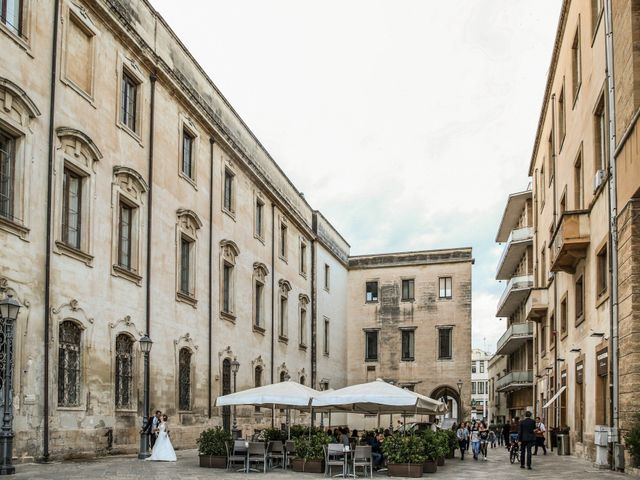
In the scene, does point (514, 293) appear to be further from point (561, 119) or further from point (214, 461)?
point (214, 461)

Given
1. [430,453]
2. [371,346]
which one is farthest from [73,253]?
[371,346]

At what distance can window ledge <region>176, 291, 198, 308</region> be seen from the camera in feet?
86.8

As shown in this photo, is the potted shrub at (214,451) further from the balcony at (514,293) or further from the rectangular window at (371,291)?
the rectangular window at (371,291)

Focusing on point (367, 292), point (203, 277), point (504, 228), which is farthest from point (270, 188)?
point (504, 228)

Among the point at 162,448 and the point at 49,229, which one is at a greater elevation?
the point at 49,229

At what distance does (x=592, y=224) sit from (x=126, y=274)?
41.2 feet

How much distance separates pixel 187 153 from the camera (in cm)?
2847

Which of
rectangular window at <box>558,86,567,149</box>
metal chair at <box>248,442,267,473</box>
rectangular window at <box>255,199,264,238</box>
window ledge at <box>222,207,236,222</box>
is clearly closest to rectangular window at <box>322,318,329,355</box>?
rectangular window at <box>255,199,264,238</box>

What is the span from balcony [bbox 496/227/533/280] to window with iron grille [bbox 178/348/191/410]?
22.0 metres

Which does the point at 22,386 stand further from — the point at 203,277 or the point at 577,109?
the point at 577,109

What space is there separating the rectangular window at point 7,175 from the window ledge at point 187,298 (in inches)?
373

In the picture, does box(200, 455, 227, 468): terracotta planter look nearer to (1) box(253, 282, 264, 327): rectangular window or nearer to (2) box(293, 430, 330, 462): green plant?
(2) box(293, 430, 330, 462): green plant

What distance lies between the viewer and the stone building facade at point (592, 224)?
17.2 meters

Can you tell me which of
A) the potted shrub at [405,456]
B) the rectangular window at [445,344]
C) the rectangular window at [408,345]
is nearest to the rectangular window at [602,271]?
the potted shrub at [405,456]
